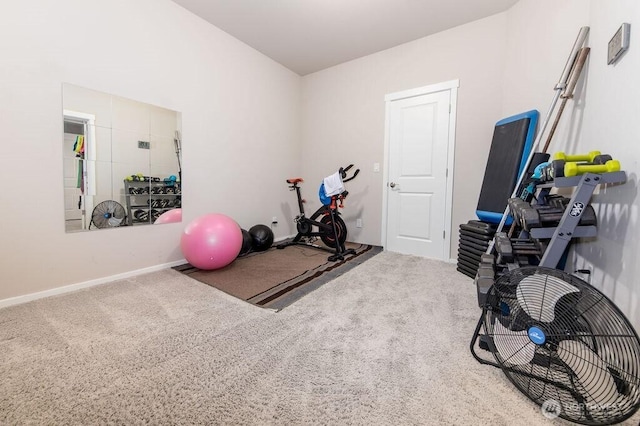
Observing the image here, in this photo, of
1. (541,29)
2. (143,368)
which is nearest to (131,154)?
(143,368)

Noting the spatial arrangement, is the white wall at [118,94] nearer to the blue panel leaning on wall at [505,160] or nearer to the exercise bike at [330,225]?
the exercise bike at [330,225]

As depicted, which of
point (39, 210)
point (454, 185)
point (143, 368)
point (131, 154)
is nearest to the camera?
point (143, 368)

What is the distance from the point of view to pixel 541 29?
2186 mm

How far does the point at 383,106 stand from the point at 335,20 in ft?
3.77

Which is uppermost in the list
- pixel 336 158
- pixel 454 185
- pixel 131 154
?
pixel 336 158

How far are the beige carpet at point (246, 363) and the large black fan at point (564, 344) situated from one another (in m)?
0.11

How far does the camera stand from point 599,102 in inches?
59.6

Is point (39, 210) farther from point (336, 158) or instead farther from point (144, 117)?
point (336, 158)

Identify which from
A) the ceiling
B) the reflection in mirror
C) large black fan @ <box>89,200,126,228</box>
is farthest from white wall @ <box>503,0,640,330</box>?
large black fan @ <box>89,200,126,228</box>

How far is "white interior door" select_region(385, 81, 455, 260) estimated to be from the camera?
3.00 meters

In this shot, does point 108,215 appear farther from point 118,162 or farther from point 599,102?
point 599,102

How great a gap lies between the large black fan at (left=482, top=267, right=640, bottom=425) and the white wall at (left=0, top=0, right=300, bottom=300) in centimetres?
286

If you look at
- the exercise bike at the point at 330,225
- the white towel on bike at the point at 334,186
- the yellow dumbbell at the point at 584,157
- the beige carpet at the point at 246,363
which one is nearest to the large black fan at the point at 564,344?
the beige carpet at the point at 246,363

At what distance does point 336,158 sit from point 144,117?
7.97 feet
